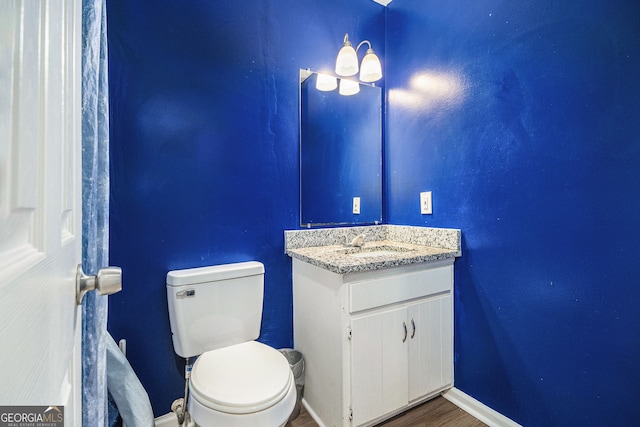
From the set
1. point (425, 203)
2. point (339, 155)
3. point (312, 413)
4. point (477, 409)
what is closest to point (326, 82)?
point (339, 155)

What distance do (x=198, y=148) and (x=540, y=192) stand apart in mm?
1595

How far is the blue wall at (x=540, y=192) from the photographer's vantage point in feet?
3.46

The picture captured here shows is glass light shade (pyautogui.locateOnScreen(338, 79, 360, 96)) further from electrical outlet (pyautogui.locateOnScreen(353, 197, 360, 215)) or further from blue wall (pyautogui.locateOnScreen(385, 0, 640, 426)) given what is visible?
electrical outlet (pyautogui.locateOnScreen(353, 197, 360, 215))

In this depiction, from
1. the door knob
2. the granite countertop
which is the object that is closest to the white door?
the door knob

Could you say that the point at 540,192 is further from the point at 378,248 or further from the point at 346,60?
the point at 346,60

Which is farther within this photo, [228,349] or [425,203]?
[425,203]

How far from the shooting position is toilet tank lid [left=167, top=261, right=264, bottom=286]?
1.30m

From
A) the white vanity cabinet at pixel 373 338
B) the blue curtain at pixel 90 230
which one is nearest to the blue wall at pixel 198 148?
the white vanity cabinet at pixel 373 338

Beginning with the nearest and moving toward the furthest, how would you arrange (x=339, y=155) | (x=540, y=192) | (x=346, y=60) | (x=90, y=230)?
(x=90, y=230)
(x=540, y=192)
(x=346, y=60)
(x=339, y=155)

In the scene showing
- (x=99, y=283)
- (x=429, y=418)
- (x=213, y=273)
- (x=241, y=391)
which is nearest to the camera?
(x=99, y=283)

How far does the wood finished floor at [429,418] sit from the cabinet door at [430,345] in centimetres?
10

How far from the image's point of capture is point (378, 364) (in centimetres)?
133

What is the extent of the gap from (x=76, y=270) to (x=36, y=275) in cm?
27

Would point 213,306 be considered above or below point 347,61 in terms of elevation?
below
